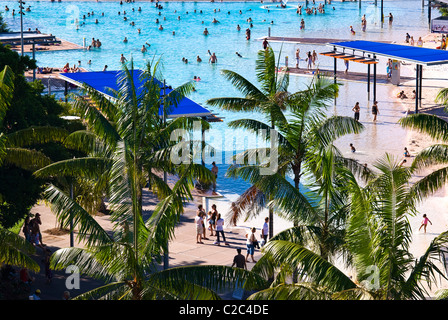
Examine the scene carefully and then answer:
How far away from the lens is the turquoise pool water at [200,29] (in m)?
54.3

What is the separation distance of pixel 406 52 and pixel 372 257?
91.8 ft

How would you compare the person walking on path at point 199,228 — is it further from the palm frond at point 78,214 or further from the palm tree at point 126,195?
the palm frond at point 78,214

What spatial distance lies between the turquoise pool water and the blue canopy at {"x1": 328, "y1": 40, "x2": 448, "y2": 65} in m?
3.15

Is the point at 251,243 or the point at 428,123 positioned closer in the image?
the point at 428,123

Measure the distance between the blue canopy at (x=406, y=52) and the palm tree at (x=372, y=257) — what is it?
24013mm

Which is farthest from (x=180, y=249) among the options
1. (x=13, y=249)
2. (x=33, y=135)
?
(x=13, y=249)

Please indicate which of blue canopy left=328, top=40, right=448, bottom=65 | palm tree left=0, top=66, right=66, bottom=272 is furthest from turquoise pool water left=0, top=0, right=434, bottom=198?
palm tree left=0, top=66, right=66, bottom=272

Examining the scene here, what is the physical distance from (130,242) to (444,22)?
42.0m

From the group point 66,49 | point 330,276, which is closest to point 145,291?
point 330,276

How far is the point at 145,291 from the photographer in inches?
438

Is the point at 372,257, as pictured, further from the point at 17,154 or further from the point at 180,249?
the point at 180,249

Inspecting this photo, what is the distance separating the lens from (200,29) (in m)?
76.1

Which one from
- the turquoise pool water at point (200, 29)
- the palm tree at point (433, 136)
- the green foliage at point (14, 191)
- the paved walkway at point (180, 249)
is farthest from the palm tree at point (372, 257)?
the turquoise pool water at point (200, 29)
